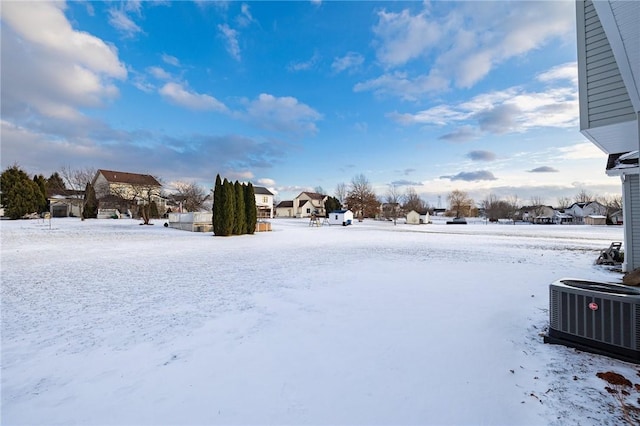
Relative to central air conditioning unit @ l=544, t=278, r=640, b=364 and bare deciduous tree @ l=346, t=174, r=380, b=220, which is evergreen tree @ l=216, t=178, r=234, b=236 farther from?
bare deciduous tree @ l=346, t=174, r=380, b=220

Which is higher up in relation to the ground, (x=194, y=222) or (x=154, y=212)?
(x=154, y=212)

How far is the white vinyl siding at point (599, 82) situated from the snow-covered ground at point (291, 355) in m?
3.35

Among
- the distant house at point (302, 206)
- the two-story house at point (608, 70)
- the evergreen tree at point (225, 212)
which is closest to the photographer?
the two-story house at point (608, 70)

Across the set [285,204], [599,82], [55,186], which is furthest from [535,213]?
[55,186]

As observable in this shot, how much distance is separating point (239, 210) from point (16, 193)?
1211 inches

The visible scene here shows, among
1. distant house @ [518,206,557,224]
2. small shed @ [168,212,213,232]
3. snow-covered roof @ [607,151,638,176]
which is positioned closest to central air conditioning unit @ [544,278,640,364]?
snow-covered roof @ [607,151,638,176]

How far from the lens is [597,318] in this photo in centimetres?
316

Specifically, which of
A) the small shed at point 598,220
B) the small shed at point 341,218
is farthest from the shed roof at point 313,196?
the small shed at point 598,220

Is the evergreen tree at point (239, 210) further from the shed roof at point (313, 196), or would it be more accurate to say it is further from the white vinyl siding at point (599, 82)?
the shed roof at point (313, 196)

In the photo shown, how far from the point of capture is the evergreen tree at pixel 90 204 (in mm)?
34231

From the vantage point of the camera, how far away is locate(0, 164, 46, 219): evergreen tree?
31.4 meters

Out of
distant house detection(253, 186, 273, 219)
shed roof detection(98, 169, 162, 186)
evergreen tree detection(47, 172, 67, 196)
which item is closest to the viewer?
evergreen tree detection(47, 172, 67, 196)

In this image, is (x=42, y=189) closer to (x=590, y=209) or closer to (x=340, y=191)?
(x=340, y=191)

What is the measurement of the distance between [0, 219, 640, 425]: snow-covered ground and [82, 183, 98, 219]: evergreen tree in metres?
34.9
